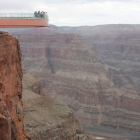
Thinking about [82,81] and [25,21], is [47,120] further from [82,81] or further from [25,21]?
[82,81]

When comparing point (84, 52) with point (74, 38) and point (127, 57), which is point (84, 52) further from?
point (127, 57)

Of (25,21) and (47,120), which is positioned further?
(47,120)

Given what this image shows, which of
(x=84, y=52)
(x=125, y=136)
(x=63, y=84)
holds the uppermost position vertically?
(x=84, y=52)

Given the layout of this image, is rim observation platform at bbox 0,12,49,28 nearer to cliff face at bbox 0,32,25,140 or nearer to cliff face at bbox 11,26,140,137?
cliff face at bbox 0,32,25,140

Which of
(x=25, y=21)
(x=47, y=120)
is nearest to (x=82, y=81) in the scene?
(x=47, y=120)

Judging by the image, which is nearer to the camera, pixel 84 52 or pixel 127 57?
pixel 84 52

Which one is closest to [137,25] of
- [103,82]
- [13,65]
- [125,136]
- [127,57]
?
[127,57]
